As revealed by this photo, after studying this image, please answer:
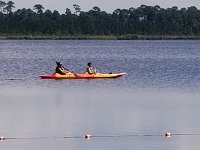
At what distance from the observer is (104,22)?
148125 millimetres

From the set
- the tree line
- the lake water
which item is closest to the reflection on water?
the lake water

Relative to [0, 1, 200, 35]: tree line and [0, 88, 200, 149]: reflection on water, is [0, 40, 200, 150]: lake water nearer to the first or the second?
[0, 88, 200, 149]: reflection on water

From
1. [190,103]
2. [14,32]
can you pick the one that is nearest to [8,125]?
[190,103]

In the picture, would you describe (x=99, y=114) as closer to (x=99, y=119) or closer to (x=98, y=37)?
(x=99, y=119)

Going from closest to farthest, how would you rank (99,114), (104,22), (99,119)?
1. (99,119)
2. (99,114)
3. (104,22)

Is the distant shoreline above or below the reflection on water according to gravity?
below

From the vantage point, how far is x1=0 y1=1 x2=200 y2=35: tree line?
14362 centimetres

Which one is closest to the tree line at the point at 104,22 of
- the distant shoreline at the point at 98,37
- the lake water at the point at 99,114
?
the distant shoreline at the point at 98,37

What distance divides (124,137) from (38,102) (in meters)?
9.67

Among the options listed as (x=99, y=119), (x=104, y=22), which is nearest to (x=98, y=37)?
(x=104, y=22)

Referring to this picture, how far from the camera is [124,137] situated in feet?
74.4

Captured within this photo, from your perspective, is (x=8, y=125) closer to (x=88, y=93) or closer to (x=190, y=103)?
(x=190, y=103)

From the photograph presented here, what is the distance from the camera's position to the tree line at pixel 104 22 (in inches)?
5655

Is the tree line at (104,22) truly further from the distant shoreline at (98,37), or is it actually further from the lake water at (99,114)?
the lake water at (99,114)
